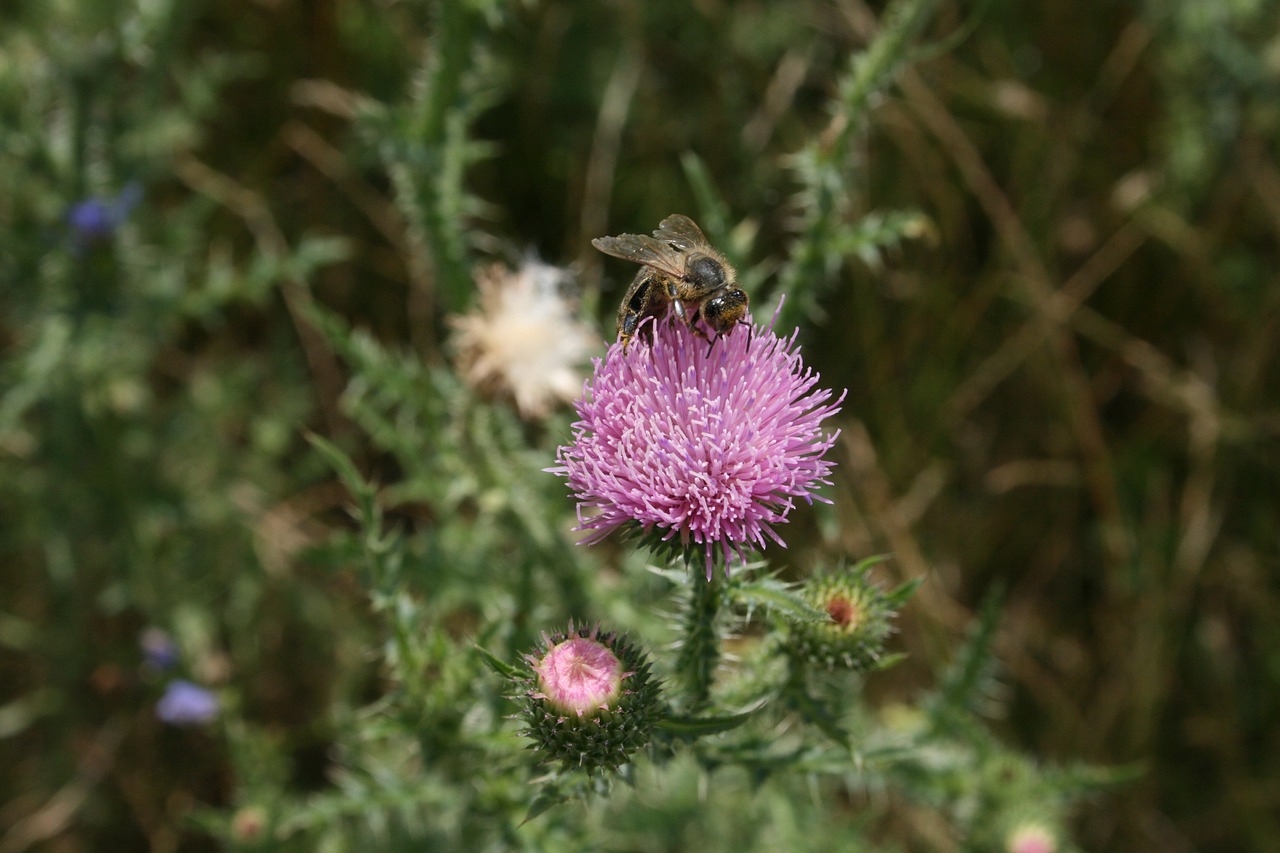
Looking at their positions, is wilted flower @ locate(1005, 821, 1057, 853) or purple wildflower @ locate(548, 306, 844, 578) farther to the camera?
wilted flower @ locate(1005, 821, 1057, 853)

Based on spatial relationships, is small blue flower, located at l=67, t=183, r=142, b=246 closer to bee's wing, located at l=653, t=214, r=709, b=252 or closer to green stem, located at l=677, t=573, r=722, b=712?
bee's wing, located at l=653, t=214, r=709, b=252

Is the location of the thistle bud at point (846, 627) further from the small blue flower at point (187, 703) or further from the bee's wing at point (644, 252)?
the small blue flower at point (187, 703)

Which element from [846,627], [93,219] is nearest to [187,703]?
[93,219]

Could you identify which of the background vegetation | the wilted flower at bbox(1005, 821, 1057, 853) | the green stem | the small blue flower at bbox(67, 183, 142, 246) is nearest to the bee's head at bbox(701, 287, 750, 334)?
the green stem

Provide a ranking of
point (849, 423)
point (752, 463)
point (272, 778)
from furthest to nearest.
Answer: point (849, 423) < point (272, 778) < point (752, 463)

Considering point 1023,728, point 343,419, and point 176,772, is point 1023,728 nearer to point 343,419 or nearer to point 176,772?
point 343,419

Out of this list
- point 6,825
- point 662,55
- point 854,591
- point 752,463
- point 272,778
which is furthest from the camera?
point 662,55

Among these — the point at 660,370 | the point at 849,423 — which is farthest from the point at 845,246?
the point at 849,423
